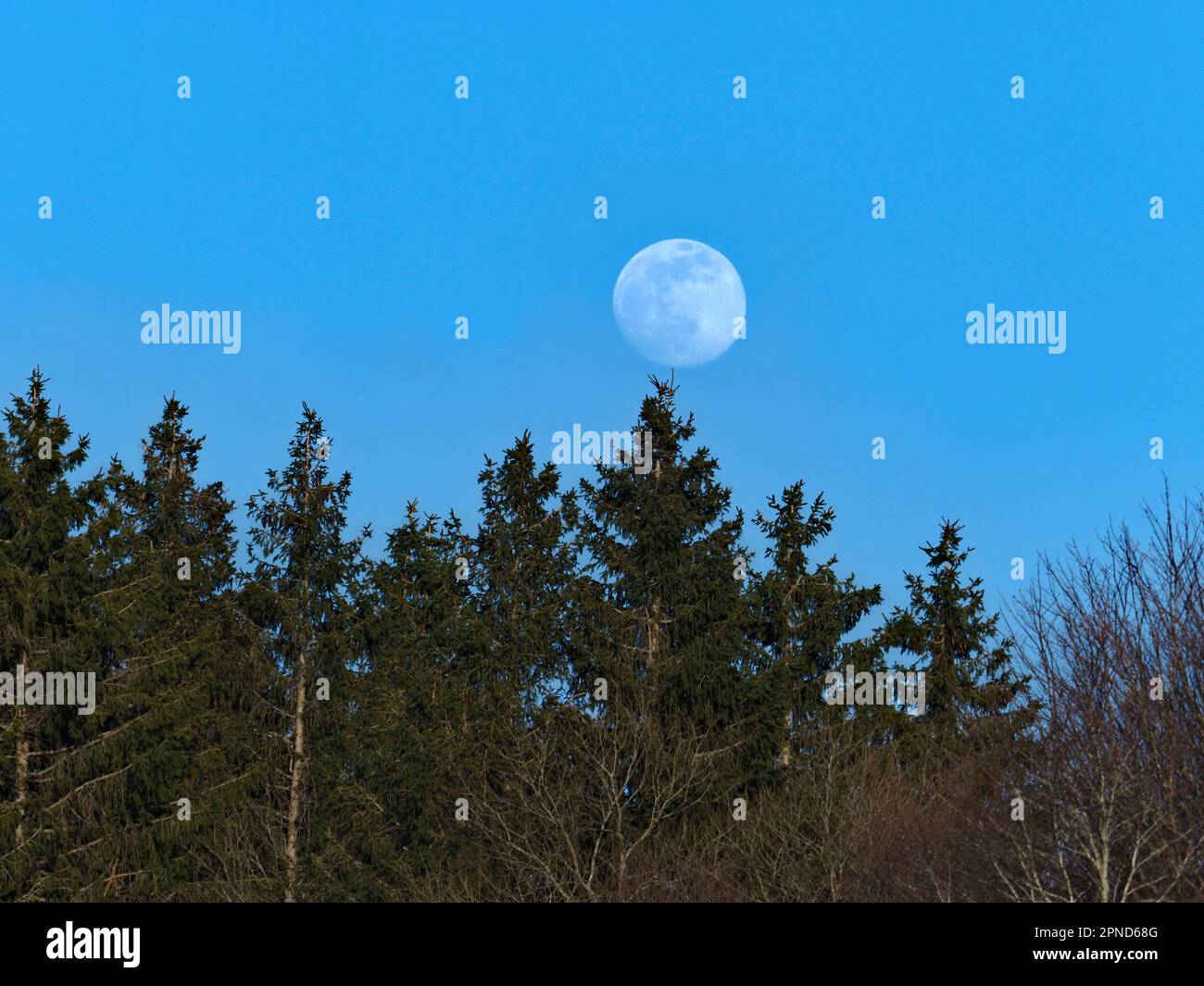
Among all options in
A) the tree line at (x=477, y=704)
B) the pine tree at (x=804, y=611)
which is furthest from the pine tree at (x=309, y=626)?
the pine tree at (x=804, y=611)

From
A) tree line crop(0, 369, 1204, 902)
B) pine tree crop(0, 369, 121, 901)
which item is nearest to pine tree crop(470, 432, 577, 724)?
tree line crop(0, 369, 1204, 902)

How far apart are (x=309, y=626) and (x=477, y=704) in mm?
6085

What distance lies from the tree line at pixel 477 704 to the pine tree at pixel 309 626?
0.35 ft

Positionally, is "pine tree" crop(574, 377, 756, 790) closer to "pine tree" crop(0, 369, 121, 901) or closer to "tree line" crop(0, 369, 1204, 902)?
"tree line" crop(0, 369, 1204, 902)

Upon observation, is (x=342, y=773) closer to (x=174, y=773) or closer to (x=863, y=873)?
(x=174, y=773)

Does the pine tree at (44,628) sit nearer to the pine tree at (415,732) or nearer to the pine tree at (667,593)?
the pine tree at (415,732)

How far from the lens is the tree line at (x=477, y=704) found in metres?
37.0

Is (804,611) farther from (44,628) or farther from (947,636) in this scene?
(44,628)

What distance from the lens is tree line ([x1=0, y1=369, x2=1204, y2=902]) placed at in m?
37.0

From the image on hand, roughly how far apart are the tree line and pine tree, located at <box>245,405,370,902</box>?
0.35 feet

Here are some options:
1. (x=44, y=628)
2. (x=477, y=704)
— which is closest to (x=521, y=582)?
(x=477, y=704)
